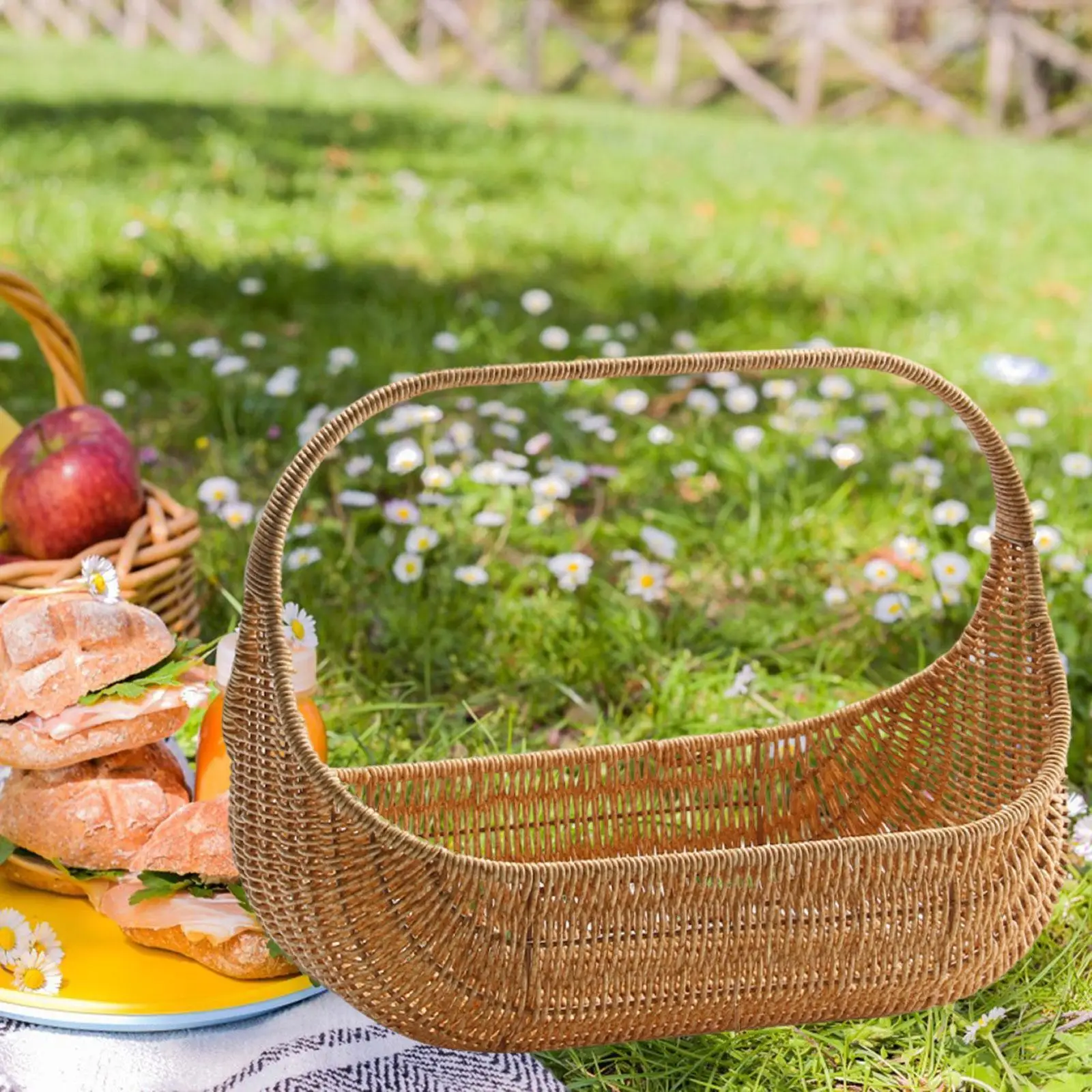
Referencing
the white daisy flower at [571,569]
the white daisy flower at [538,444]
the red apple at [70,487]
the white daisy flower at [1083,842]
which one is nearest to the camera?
the white daisy flower at [1083,842]

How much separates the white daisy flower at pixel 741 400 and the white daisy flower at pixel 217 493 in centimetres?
100

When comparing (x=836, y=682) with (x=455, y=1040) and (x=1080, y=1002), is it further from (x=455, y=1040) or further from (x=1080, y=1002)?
(x=455, y=1040)

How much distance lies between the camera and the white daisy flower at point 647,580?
2102 millimetres

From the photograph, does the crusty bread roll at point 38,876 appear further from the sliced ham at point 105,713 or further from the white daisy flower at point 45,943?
the sliced ham at point 105,713

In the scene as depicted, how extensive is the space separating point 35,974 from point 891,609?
128cm

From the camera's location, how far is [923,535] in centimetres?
238

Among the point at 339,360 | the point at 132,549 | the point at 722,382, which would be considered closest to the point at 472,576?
the point at 132,549

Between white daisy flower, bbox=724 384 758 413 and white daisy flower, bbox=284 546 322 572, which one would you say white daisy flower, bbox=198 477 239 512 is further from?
white daisy flower, bbox=724 384 758 413

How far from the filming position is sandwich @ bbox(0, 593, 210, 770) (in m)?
1.29

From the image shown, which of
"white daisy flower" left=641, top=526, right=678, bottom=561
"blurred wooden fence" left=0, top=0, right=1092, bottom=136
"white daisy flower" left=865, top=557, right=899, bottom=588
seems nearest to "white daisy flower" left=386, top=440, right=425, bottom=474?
"white daisy flower" left=641, top=526, right=678, bottom=561

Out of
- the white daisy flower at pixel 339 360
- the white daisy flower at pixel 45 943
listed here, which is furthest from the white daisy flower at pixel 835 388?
the white daisy flower at pixel 45 943

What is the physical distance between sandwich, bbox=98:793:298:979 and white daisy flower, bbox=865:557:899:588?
1222 mm

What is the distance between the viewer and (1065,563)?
6.87 feet

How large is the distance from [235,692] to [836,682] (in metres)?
1.09
